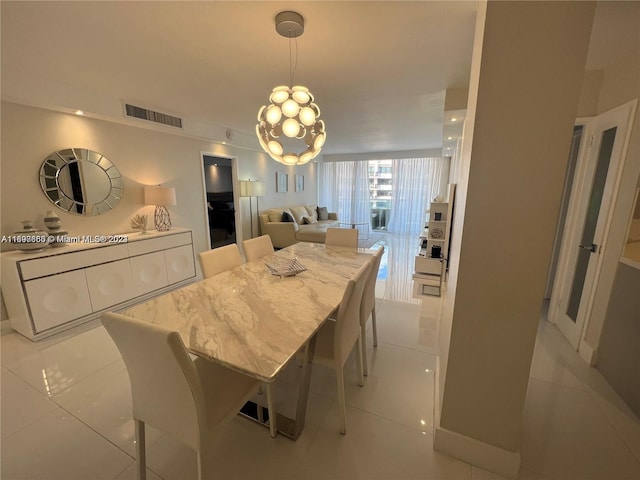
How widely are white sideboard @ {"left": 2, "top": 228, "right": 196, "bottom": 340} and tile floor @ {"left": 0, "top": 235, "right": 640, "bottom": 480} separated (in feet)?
1.26

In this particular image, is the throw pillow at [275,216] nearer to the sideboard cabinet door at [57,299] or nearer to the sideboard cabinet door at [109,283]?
the sideboard cabinet door at [109,283]

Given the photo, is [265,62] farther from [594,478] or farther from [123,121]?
[594,478]

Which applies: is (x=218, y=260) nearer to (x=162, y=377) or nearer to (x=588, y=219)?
(x=162, y=377)

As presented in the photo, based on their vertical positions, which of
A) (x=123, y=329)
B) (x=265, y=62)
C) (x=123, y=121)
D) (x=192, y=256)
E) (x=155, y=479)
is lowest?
(x=155, y=479)

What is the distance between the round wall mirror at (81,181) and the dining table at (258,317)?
2.23m

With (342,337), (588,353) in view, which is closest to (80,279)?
(342,337)

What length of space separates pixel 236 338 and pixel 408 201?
7.47m

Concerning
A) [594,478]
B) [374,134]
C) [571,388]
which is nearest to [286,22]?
[594,478]

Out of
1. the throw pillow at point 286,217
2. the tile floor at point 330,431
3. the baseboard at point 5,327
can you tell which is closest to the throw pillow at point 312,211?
the throw pillow at point 286,217

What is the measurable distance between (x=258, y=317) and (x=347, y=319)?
49 cm

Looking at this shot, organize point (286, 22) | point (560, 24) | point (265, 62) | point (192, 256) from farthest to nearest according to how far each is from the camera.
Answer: point (192, 256)
point (265, 62)
point (286, 22)
point (560, 24)

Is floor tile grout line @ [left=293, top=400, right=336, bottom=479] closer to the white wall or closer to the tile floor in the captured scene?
the tile floor

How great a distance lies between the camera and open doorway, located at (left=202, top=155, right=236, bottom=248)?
4742mm

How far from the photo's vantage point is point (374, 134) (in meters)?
5.15
